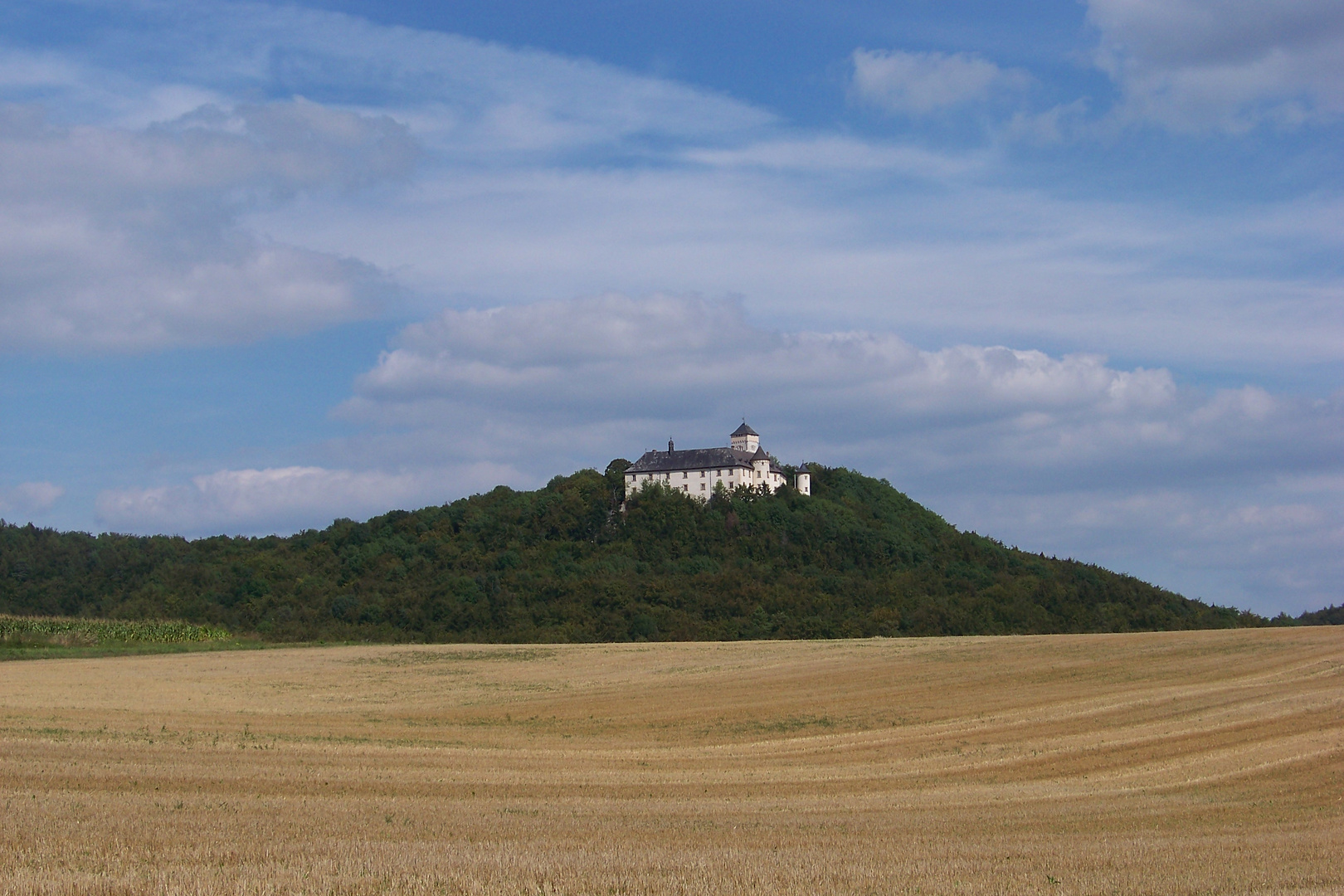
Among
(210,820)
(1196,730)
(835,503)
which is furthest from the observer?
(835,503)

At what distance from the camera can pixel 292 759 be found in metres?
23.2

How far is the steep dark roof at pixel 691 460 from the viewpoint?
5074 inches

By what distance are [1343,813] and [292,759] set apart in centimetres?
1932

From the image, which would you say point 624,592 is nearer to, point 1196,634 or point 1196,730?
point 1196,634

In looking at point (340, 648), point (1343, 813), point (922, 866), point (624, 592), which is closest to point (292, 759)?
point (922, 866)

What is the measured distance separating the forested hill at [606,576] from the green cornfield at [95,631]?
9.66 m

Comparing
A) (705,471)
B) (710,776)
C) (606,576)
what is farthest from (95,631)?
(705,471)

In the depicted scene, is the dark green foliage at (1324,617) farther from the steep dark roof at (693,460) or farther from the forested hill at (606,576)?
the steep dark roof at (693,460)

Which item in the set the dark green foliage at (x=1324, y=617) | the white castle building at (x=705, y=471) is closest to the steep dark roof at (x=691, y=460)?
the white castle building at (x=705, y=471)

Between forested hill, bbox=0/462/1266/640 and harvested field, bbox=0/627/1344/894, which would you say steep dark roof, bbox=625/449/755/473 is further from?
harvested field, bbox=0/627/1344/894

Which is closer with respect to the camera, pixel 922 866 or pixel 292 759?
pixel 922 866

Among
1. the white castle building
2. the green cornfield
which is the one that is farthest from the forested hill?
the green cornfield

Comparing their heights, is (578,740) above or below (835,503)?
below

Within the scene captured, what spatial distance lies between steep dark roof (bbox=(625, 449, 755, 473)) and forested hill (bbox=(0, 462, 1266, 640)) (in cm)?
398
